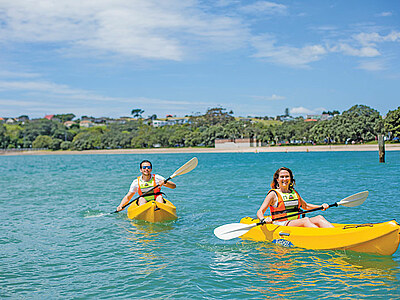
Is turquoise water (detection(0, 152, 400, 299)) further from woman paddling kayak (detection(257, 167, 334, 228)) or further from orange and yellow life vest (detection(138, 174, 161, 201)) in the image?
orange and yellow life vest (detection(138, 174, 161, 201))

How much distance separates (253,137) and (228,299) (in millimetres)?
91724

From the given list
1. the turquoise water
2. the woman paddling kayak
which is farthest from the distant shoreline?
the woman paddling kayak

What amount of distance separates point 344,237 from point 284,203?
3.59 feet

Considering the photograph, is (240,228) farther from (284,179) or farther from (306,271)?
(306,271)

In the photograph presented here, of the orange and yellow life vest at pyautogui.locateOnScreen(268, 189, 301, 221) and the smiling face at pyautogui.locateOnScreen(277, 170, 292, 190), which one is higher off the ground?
the smiling face at pyautogui.locateOnScreen(277, 170, 292, 190)

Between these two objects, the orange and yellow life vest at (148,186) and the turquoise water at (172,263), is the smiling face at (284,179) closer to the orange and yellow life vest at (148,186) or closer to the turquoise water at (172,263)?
the turquoise water at (172,263)

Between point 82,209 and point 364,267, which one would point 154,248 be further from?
point 82,209

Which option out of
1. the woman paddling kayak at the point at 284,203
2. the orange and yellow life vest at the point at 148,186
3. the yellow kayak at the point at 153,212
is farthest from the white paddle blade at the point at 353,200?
the orange and yellow life vest at the point at 148,186

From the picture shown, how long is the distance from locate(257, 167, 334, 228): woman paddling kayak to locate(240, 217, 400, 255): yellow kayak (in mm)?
163

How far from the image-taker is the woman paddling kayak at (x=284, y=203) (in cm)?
664

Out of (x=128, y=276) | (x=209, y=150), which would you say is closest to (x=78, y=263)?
(x=128, y=276)

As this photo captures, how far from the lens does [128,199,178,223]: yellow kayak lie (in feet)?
29.9

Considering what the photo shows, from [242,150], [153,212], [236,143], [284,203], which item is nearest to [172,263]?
[284,203]

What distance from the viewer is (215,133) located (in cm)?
9625
